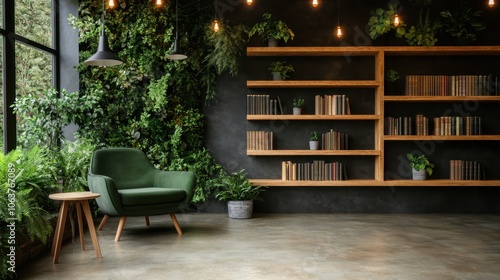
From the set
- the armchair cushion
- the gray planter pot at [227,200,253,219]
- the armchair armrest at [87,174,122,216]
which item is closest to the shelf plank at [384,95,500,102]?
the gray planter pot at [227,200,253,219]

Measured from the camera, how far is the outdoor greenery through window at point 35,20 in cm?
550

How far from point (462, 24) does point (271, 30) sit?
2.68 metres

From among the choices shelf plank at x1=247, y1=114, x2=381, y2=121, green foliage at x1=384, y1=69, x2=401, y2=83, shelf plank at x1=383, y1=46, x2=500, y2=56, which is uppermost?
shelf plank at x1=383, y1=46, x2=500, y2=56

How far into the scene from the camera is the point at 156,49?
686cm

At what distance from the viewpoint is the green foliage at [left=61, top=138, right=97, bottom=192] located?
5523mm

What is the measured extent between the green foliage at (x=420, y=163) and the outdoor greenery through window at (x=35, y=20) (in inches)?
208

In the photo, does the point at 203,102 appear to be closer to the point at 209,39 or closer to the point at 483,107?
the point at 209,39

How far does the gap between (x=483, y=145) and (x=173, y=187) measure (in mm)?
4571

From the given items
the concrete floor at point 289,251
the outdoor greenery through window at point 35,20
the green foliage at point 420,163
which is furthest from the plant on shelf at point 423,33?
the outdoor greenery through window at point 35,20

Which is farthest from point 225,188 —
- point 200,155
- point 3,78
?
point 3,78

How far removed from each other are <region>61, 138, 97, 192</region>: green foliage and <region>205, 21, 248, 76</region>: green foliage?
204cm

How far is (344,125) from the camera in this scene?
7.05m

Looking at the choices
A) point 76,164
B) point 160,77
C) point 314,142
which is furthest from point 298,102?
point 76,164

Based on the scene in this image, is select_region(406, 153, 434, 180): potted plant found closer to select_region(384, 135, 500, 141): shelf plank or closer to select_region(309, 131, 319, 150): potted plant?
select_region(384, 135, 500, 141): shelf plank
